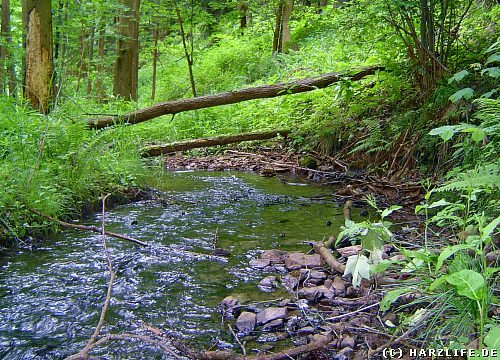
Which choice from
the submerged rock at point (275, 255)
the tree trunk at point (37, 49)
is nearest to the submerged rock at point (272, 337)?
the submerged rock at point (275, 255)

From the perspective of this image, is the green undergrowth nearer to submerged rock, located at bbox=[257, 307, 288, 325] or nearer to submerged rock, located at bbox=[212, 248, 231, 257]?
submerged rock, located at bbox=[212, 248, 231, 257]

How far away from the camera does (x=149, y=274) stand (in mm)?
3541

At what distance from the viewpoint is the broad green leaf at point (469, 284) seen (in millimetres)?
1690

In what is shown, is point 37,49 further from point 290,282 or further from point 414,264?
point 414,264

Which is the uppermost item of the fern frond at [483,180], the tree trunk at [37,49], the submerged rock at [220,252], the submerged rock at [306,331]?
the tree trunk at [37,49]

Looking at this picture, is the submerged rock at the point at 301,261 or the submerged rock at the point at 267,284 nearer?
the submerged rock at the point at 267,284

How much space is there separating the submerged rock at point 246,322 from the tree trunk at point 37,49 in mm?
5217

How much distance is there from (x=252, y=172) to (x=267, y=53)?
9.69m

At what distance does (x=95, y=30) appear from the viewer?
11.2 metres

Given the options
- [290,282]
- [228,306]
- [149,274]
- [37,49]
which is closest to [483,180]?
[290,282]

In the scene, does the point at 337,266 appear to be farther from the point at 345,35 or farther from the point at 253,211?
the point at 345,35

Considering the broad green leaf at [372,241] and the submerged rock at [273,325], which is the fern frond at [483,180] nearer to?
the broad green leaf at [372,241]

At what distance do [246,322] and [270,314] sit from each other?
16 cm

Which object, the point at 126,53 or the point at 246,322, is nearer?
the point at 246,322
